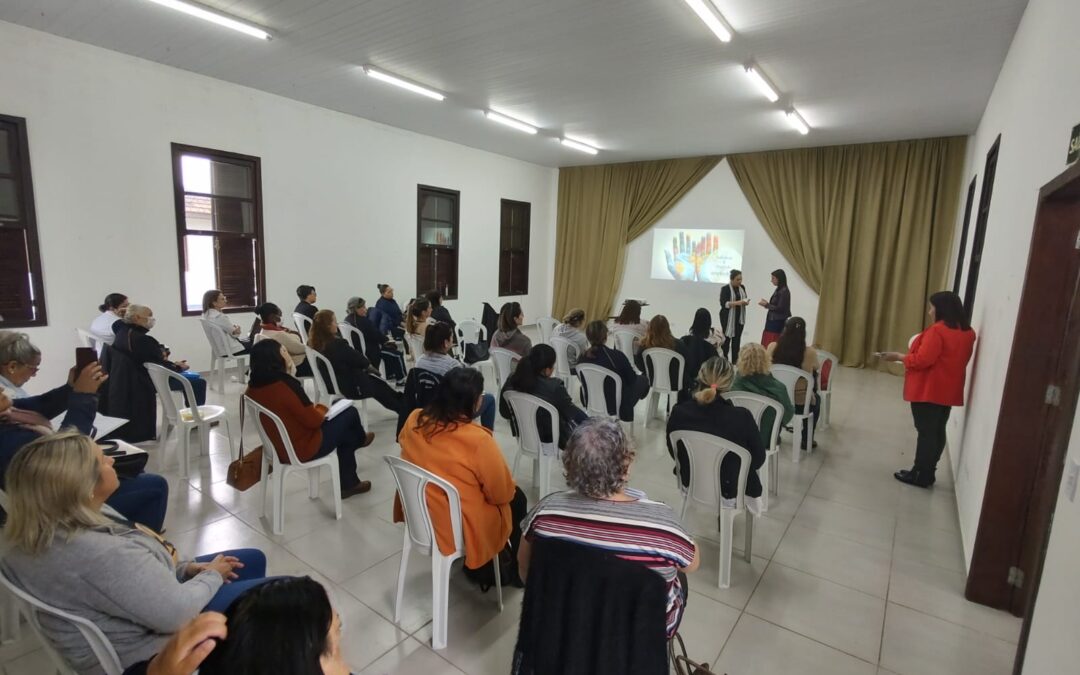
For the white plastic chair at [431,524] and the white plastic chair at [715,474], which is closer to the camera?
the white plastic chair at [431,524]

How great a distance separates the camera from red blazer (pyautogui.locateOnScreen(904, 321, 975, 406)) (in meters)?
3.15

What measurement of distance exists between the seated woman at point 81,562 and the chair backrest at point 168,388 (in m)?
2.06

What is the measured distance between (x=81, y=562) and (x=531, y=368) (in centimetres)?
205

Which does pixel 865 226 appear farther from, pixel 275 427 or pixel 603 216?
pixel 275 427

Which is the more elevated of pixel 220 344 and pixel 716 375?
pixel 716 375

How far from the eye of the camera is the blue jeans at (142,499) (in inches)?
82.0

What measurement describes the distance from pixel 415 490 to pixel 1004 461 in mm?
2471

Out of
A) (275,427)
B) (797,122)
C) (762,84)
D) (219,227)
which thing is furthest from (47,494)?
(797,122)

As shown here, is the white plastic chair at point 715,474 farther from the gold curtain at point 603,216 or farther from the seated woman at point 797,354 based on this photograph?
the gold curtain at point 603,216

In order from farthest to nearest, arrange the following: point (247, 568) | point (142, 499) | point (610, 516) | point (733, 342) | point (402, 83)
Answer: point (733, 342) < point (402, 83) < point (142, 499) < point (247, 568) < point (610, 516)

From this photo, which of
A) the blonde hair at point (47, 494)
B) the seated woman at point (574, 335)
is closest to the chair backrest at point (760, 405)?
the seated woman at point (574, 335)

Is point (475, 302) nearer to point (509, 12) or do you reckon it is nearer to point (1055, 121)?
point (509, 12)

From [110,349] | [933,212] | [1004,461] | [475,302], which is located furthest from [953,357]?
[475,302]

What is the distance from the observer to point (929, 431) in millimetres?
3367
